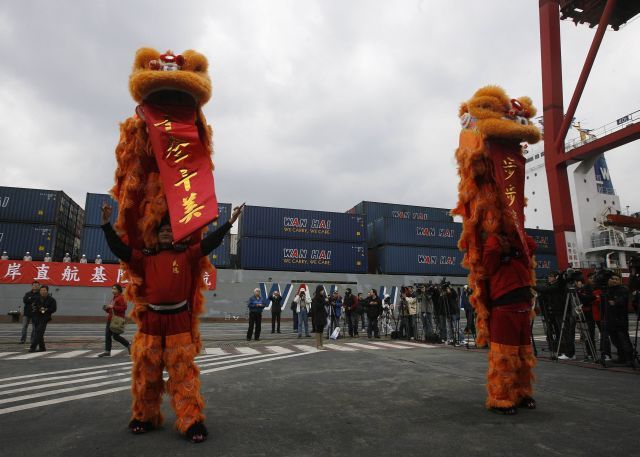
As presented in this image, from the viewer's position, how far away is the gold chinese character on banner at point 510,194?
3867mm

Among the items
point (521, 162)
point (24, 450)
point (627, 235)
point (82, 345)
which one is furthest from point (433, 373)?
point (627, 235)

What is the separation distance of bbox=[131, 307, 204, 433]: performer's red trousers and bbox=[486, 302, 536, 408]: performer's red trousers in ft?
8.81

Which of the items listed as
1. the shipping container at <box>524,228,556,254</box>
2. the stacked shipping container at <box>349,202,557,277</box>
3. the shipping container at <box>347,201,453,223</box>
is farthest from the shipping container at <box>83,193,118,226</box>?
the shipping container at <box>524,228,556,254</box>

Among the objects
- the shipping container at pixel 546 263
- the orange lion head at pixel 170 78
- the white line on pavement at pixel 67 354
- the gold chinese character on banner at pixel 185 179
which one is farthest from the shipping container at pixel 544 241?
the gold chinese character on banner at pixel 185 179

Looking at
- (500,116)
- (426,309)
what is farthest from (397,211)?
(500,116)

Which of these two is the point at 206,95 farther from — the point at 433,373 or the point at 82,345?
the point at 82,345

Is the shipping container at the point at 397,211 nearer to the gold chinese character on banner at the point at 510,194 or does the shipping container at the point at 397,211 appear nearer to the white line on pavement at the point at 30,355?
the white line on pavement at the point at 30,355

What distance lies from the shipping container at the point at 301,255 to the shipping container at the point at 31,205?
1194 centimetres

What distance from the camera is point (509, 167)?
12.9 feet

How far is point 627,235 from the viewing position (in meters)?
34.0

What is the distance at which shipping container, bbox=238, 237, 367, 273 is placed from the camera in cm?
2633

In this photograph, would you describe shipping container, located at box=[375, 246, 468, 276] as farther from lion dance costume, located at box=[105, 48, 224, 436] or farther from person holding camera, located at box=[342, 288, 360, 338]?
lion dance costume, located at box=[105, 48, 224, 436]

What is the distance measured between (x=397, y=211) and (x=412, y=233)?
575 cm

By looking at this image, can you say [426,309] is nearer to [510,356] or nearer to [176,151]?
[510,356]
